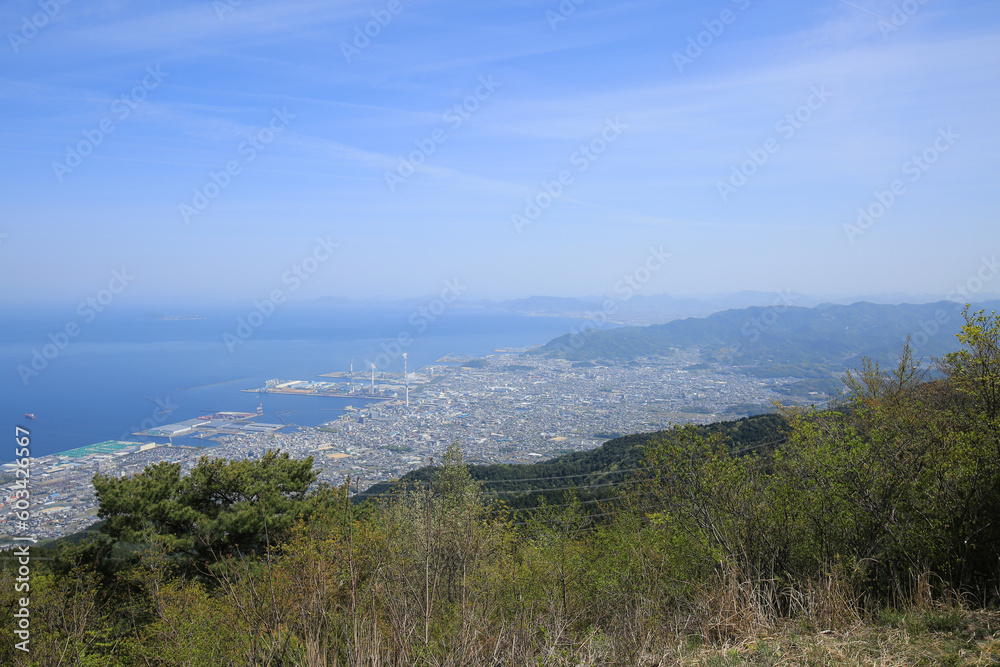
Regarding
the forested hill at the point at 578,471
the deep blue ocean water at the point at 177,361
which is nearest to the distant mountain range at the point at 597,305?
the deep blue ocean water at the point at 177,361

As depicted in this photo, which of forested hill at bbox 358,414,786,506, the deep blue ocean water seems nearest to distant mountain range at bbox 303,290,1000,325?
the deep blue ocean water

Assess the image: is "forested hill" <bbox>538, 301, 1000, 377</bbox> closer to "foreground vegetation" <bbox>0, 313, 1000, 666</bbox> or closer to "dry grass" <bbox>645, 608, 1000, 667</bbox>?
"foreground vegetation" <bbox>0, 313, 1000, 666</bbox>

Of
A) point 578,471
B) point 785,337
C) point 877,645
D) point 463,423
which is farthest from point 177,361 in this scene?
point 785,337

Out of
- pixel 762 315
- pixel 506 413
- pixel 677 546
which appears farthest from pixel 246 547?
pixel 762 315

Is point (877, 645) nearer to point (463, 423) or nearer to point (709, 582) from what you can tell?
point (709, 582)

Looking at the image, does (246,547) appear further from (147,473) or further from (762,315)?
(762,315)

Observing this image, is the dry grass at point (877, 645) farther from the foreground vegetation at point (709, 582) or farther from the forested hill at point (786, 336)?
the forested hill at point (786, 336)

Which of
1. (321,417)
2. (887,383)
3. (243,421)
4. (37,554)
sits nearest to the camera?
(37,554)
